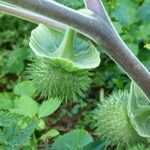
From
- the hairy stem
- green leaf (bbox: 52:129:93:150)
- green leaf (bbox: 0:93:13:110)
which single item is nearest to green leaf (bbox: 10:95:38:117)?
green leaf (bbox: 0:93:13:110)

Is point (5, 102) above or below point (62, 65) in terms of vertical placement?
below

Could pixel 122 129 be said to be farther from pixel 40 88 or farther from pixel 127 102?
pixel 40 88

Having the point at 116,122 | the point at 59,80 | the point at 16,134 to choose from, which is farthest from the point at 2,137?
the point at 116,122

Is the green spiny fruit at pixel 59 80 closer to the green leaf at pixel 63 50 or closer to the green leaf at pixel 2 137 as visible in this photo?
the green leaf at pixel 63 50

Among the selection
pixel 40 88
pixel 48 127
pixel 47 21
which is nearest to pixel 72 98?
pixel 40 88

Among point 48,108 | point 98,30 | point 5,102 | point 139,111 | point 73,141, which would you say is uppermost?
point 98,30

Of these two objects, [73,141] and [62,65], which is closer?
[62,65]

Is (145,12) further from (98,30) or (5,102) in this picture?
(98,30)
